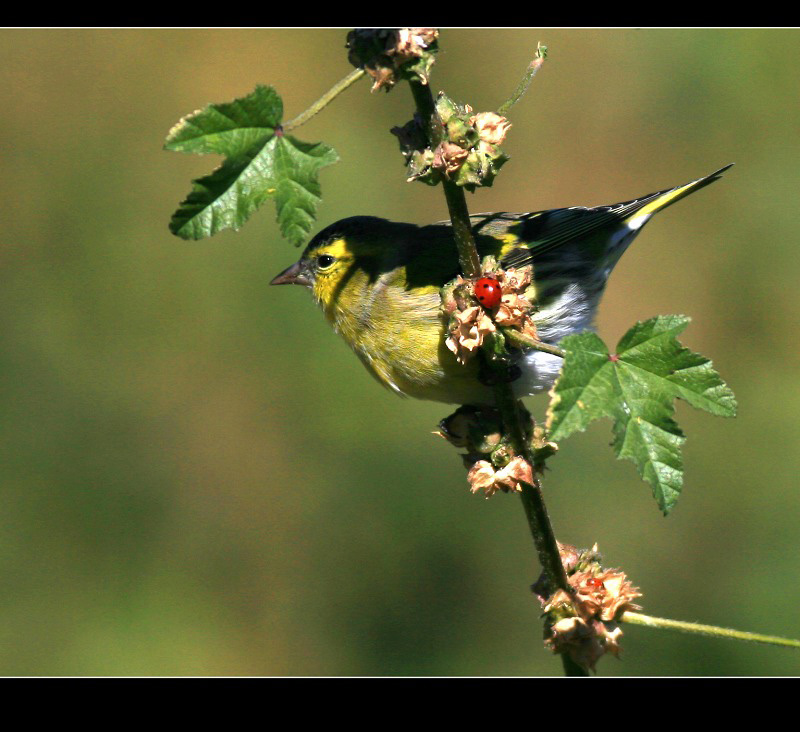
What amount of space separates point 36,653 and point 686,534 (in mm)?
3798

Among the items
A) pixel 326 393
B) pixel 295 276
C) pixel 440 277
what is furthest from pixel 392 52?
pixel 326 393

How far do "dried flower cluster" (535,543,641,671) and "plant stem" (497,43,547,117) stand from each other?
98 centimetres

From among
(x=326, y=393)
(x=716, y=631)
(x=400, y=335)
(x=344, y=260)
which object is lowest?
(x=716, y=631)

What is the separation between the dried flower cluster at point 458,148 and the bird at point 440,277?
4.22ft

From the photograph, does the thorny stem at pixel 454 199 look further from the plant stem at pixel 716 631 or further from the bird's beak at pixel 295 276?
the bird's beak at pixel 295 276

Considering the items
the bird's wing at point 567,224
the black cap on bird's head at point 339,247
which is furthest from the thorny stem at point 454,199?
the black cap on bird's head at point 339,247

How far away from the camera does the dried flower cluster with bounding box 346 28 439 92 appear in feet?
5.37

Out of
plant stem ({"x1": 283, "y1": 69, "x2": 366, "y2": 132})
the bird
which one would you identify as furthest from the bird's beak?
plant stem ({"x1": 283, "y1": 69, "x2": 366, "y2": 132})

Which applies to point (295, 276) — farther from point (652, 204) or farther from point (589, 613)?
point (589, 613)

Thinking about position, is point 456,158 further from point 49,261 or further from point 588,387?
point 49,261

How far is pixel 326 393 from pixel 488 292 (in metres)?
4.52

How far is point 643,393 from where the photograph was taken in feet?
6.07

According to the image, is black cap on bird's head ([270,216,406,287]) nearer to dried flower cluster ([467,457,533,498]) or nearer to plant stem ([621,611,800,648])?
dried flower cluster ([467,457,533,498])

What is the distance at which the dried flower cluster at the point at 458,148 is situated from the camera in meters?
1.75
